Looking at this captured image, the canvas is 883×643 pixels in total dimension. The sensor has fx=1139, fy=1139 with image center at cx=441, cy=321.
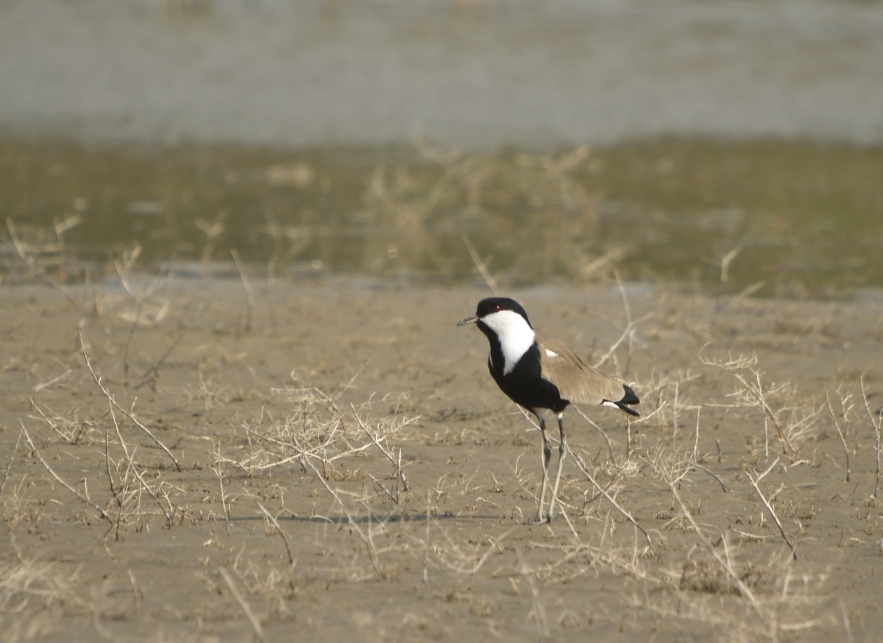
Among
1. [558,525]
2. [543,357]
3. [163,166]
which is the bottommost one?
[163,166]

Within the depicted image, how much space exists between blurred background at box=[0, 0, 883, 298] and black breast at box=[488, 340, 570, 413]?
3.64m

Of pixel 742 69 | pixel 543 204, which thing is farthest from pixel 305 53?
pixel 543 204

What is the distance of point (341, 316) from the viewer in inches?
408

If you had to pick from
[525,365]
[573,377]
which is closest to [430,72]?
[573,377]

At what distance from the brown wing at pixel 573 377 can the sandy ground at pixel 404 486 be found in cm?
54

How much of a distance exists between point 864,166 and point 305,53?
15523 millimetres

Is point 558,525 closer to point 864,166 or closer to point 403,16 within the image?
point 864,166

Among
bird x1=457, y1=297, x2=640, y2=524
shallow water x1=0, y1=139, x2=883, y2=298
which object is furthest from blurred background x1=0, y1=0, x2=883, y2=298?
bird x1=457, y1=297, x2=640, y2=524

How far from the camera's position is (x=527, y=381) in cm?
553

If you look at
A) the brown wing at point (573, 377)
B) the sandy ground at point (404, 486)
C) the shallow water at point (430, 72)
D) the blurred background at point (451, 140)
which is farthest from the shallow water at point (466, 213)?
the brown wing at point (573, 377)

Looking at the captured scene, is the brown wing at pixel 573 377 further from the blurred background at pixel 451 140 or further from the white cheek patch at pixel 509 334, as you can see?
the blurred background at pixel 451 140

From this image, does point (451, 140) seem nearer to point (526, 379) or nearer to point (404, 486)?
point (404, 486)

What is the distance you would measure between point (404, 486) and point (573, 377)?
42.3 inches

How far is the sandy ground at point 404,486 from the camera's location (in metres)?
4.48
